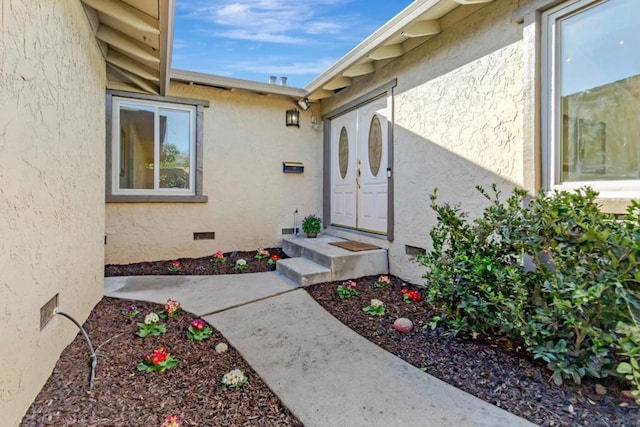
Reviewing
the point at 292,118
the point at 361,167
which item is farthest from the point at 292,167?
the point at 361,167

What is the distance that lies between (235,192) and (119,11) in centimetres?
340

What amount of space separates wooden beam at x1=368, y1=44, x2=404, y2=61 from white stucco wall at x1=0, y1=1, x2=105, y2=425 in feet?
10.5

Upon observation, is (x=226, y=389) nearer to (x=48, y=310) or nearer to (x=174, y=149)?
(x=48, y=310)

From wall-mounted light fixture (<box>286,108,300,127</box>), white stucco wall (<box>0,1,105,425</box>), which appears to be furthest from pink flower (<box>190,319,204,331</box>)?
wall-mounted light fixture (<box>286,108,300,127</box>)

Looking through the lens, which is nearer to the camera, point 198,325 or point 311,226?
point 198,325

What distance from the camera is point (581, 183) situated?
270cm

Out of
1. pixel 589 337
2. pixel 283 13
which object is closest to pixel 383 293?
pixel 589 337

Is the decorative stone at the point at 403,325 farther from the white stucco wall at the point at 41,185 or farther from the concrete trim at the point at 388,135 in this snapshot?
the white stucco wall at the point at 41,185

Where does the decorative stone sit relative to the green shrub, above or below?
below

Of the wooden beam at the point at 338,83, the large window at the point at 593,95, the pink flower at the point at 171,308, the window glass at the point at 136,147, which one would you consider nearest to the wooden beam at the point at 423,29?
the large window at the point at 593,95

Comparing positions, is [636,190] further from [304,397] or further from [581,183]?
[304,397]

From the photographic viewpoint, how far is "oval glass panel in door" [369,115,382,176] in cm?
513

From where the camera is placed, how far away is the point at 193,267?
5.27 metres

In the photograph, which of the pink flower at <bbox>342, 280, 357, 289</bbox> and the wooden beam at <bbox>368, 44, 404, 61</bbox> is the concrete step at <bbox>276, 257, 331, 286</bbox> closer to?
the pink flower at <bbox>342, 280, 357, 289</bbox>
